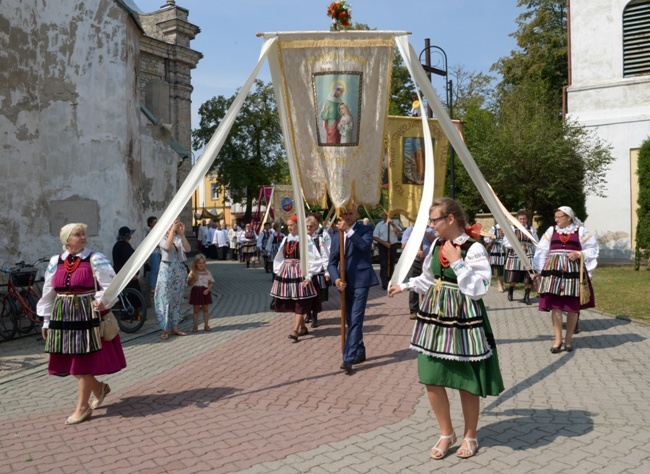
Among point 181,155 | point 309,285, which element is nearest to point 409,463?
point 309,285

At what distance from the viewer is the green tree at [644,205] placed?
19.5 metres

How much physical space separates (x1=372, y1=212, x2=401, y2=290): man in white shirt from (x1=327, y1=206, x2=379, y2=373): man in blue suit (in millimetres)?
8259

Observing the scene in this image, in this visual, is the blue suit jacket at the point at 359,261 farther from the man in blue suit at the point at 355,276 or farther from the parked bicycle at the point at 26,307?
the parked bicycle at the point at 26,307

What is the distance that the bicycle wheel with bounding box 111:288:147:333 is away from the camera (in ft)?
35.2

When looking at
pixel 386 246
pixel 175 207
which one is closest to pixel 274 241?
pixel 386 246

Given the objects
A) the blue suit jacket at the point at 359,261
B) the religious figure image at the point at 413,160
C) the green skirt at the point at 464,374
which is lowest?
the green skirt at the point at 464,374

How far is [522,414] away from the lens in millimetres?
5781

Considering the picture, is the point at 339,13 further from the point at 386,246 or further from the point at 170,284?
the point at 386,246

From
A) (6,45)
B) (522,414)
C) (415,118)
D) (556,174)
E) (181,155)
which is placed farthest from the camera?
(556,174)

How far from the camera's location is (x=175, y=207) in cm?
634

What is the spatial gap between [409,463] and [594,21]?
25.2m

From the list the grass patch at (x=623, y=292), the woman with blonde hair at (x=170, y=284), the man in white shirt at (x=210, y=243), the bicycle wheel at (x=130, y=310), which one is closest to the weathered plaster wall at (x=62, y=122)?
the bicycle wheel at (x=130, y=310)

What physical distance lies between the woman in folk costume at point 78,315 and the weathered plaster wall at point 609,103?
22707 millimetres

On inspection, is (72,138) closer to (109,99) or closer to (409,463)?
(109,99)
